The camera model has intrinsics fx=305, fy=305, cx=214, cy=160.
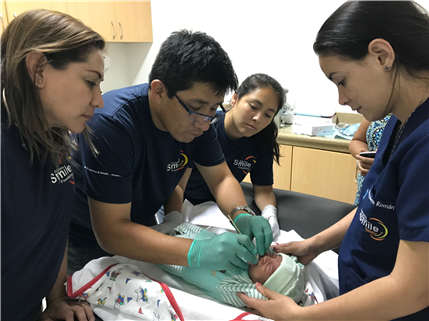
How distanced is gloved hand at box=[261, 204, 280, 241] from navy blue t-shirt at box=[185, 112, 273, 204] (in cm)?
25

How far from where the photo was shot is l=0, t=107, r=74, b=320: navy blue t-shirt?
2.63 feet

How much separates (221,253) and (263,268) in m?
0.26

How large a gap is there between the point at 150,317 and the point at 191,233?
40cm

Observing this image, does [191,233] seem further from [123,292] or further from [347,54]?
[347,54]

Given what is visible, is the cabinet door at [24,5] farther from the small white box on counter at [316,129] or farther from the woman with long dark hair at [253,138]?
the small white box on counter at [316,129]

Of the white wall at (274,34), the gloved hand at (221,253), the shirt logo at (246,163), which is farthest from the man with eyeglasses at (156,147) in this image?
the white wall at (274,34)

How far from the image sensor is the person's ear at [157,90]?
3.87ft

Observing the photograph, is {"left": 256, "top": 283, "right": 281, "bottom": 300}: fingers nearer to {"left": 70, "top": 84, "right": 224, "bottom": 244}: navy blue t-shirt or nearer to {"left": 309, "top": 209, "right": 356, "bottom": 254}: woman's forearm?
{"left": 309, "top": 209, "right": 356, "bottom": 254}: woman's forearm

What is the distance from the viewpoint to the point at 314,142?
276 cm

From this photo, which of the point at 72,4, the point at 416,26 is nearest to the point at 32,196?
the point at 416,26

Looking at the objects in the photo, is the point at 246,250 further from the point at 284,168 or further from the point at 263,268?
the point at 284,168

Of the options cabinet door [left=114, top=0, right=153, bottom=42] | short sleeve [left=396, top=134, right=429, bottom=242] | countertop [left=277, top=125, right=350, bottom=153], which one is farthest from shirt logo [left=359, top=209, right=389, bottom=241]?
cabinet door [left=114, top=0, right=153, bottom=42]

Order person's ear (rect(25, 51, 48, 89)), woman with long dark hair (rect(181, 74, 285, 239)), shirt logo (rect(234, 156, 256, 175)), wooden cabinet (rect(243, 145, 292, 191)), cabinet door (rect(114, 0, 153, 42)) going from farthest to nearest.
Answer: cabinet door (rect(114, 0, 153, 42)), wooden cabinet (rect(243, 145, 292, 191)), shirt logo (rect(234, 156, 256, 175)), woman with long dark hair (rect(181, 74, 285, 239)), person's ear (rect(25, 51, 48, 89))

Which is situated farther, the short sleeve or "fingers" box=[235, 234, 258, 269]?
"fingers" box=[235, 234, 258, 269]
